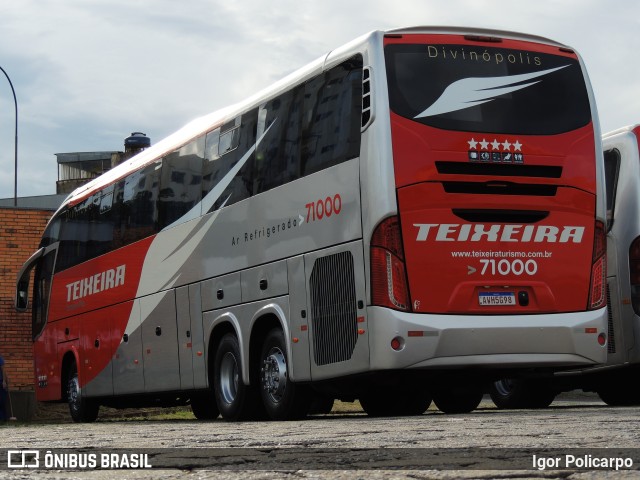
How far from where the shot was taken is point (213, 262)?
14.4 metres

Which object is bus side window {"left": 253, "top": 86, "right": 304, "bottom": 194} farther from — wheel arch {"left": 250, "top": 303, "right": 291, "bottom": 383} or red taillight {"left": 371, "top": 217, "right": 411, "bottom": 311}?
red taillight {"left": 371, "top": 217, "right": 411, "bottom": 311}

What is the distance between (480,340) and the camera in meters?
11.4

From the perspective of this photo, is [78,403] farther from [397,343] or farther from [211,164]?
[397,343]

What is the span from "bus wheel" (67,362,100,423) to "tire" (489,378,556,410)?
21.4 feet

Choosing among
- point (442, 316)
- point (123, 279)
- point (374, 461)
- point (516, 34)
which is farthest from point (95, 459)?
point (123, 279)

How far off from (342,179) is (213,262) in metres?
3.08

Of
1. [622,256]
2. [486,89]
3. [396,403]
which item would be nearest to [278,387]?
[396,403]

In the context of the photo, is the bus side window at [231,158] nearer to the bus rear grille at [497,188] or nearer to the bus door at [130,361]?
the bus rear grille at [497,188]

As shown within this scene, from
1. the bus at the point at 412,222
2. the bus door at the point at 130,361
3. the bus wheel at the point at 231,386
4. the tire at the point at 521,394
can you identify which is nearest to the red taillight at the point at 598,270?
the bus at the point at 412,222

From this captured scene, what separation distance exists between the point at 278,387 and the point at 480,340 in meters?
2.50

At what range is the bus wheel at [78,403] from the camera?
1952 cm

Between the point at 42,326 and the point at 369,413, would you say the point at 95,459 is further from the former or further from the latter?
the point at 42,326

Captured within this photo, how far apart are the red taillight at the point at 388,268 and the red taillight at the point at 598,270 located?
6.54 ft

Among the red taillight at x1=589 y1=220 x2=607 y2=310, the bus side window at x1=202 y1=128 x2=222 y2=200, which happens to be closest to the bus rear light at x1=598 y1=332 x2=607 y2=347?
the red taillight at x1=589 y1=220 x2=607 y2=310
